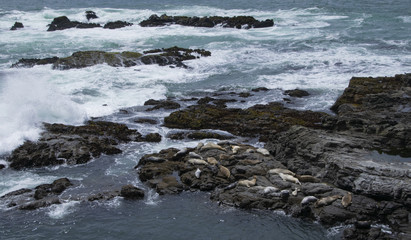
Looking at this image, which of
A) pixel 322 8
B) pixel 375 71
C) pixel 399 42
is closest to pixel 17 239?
pixel 375 71

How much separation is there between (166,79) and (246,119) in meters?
10.6

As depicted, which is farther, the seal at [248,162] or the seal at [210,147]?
the seal at [210,147]

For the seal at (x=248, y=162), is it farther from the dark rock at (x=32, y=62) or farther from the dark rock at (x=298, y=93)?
the dark rock at (x=32, y=62)

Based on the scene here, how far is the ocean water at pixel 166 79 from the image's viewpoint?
14.2 m

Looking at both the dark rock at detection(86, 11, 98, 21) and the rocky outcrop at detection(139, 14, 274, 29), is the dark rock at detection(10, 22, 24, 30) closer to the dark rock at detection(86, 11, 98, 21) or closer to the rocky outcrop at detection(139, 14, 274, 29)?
the dark rock at detection(86, 11, 98, 21)

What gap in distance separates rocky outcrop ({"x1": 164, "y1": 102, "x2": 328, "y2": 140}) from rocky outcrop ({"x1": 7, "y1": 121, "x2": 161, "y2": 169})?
2.51 meters

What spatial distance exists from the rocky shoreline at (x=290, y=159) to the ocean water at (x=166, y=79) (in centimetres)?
63

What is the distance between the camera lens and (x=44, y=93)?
996 inches

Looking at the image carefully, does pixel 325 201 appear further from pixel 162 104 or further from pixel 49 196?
pixel 162 104

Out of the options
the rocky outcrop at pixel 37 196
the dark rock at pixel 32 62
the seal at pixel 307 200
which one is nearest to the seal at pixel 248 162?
the seal at pixel 307 200

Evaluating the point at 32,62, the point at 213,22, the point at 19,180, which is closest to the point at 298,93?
the point at 19,180

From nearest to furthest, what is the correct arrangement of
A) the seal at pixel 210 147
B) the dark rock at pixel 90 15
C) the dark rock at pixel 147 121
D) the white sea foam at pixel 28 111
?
the seal at pixel 210 147
the white sea foam at pixel 28 111
the dark rock at pixel 147 121
the dark rock at pixel 90 15

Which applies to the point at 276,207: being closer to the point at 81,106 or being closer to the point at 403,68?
the point at 81,106

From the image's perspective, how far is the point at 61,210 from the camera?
15.0 metres
